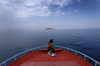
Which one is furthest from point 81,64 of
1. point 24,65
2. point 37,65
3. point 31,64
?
point 24,65

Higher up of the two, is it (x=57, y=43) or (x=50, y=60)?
(x=50, y=60)

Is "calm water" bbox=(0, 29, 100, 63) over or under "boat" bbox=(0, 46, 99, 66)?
under

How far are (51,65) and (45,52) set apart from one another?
2.73m

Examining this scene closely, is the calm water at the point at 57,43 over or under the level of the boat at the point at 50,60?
under

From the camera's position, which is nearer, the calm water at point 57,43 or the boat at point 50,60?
the boat at point 50,60

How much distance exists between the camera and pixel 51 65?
498 cm

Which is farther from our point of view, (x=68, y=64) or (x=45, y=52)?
(x=45, y=52)

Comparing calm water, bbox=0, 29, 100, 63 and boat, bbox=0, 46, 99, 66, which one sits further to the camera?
calm water, bbox=0, 29, 100, 63

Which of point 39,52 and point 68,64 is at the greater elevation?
point 39,52

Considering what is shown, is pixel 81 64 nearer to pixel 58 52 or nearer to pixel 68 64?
pixel 68 64

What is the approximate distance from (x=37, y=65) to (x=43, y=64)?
1.91ft

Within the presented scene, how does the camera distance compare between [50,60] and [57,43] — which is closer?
[50,60]

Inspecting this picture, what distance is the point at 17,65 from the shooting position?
4.97 m

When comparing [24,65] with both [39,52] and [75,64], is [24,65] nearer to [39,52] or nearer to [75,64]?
[39,52]
